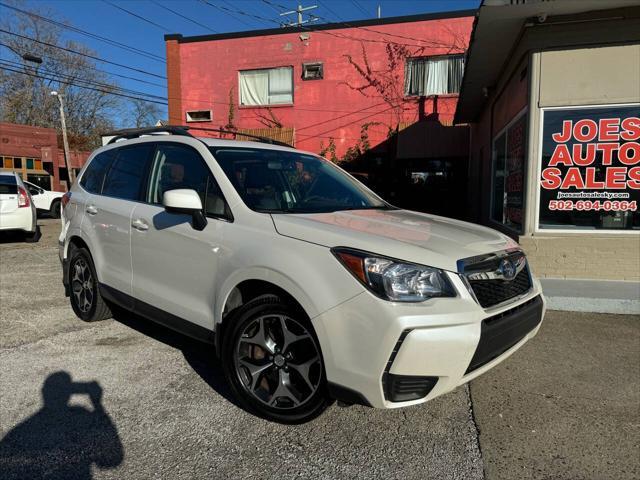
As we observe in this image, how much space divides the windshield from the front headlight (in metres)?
0.93

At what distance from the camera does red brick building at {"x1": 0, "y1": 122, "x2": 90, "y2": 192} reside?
2609cm

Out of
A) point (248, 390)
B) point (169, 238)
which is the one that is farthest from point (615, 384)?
point (169, 238)

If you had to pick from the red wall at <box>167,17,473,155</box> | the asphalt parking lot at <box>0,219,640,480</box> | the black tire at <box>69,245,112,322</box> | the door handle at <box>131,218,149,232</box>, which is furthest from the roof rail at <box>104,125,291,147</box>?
the red wall at <box>167,17,473,155</box>

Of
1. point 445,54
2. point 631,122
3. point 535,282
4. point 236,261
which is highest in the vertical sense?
point 445,54

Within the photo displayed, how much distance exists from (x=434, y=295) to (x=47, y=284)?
614 centimetres

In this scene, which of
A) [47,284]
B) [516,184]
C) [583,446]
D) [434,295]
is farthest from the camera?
[516,184]

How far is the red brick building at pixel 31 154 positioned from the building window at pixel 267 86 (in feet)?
52.2

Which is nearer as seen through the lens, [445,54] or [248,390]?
[248,390]

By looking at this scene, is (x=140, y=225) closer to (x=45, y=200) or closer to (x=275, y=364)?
(x=275, y=364)

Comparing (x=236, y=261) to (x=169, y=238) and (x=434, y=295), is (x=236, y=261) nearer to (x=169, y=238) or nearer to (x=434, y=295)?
(x=169, y=238)

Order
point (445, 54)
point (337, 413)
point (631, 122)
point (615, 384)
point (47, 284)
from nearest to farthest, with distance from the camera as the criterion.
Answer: point (337, 413) → point (615, 384) → point (631, 122) → point (47, 284) → point (445, 54)

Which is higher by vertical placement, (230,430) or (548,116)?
(548,116)

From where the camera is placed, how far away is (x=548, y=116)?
6.54m

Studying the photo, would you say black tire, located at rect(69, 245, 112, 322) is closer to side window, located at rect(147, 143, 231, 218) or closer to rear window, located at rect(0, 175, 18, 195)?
side window, located at rect(147, 143, 231, 218)
